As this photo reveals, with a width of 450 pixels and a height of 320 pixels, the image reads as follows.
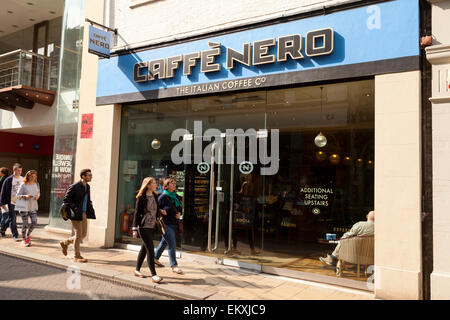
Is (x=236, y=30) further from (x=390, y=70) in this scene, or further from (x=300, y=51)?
(x=390, y=70)

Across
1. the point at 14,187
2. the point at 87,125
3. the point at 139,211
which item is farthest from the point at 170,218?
the point at 14,187

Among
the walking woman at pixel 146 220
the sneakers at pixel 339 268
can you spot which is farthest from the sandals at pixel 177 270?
the sneakers at pixel 339 268

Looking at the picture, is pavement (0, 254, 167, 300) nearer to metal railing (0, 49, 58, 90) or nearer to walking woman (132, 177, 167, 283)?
walking woman (132, 177, 167, 283)

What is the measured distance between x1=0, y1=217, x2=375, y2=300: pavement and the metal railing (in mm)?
7117

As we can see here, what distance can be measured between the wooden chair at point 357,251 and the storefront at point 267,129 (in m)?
0.19

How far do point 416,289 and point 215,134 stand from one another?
4.82 metres

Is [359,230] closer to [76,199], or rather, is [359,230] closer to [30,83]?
[76,199]

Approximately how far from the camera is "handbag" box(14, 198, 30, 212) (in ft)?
28.1

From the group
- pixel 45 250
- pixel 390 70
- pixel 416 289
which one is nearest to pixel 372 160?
pixel 390 70

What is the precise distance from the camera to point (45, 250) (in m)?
8.19

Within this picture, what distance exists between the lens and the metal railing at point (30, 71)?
1293cm

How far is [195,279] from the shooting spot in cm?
A: 621

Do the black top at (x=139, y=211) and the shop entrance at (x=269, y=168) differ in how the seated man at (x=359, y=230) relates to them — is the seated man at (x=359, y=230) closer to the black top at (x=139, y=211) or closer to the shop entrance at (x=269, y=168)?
the shop entrance at (x=269, y=168)
